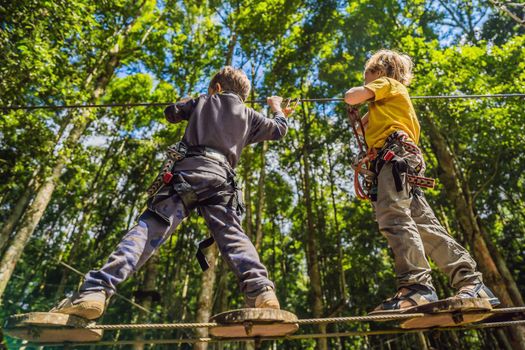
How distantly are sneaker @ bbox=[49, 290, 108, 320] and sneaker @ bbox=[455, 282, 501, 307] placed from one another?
6.56 ft

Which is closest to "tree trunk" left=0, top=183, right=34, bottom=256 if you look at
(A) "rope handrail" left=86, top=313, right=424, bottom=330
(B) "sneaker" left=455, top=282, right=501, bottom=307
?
(A) "rope handrail" left=86, top=313, right=424, bottom=330

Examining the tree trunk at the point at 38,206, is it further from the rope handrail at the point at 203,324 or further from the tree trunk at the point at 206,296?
the rope handrail at the point at 203,324

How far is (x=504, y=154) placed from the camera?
12.0 meters

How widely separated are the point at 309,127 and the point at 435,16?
6.03 metres

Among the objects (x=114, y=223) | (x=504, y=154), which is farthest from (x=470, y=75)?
(x=114, y=223)

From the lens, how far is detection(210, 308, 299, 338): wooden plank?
5.82ft

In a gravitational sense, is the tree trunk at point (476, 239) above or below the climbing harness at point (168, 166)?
above

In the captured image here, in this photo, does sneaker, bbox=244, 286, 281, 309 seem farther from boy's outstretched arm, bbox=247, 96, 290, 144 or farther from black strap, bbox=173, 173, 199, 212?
boy's outstretched arm, bbox=247, 96, 290, 144

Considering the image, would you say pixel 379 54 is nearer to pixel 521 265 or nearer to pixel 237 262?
pixel 237 262

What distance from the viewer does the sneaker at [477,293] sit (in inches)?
84.7

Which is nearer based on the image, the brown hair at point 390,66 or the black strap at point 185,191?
the black strap at point 185,191


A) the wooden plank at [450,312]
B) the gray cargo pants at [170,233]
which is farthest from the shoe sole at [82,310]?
the wooden plank at [450,312]

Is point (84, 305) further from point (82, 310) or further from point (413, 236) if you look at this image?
point (413, 236)

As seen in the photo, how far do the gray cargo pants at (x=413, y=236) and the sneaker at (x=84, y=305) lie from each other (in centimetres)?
173
